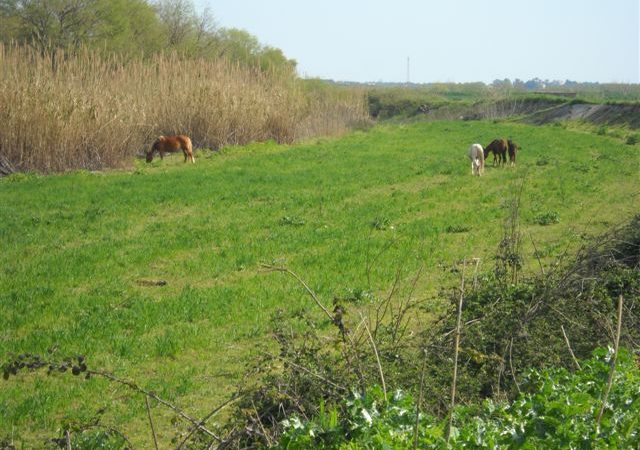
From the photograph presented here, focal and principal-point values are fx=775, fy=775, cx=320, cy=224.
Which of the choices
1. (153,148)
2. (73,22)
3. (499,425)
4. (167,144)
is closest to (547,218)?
(499,425)

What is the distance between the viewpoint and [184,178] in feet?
69.1

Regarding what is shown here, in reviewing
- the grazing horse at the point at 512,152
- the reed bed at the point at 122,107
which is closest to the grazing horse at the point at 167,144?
the reed bed at the point at 122,107

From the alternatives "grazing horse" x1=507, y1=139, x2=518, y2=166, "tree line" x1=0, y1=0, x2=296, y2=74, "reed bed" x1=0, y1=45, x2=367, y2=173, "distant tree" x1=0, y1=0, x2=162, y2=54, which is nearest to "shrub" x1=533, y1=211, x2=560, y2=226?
"grazing horse" x1=507, y1=139, x2=518, y2=166

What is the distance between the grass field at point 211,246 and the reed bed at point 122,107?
1.50 meters

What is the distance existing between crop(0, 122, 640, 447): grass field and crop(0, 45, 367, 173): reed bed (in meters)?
1.50

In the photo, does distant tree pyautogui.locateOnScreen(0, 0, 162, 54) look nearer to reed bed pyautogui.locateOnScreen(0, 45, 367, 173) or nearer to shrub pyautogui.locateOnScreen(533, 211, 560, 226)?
reed bed pyautogui.locateOnScreen(0, 45, 367, 173)

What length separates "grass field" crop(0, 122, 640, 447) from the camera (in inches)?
293

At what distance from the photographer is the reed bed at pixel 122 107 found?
22.3 m

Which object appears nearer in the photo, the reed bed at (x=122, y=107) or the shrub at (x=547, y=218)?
the shrub at (x=547, y=218)

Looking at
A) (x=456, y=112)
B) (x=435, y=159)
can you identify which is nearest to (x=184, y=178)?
(x=435, y=159)

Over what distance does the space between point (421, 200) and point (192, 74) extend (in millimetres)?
15676

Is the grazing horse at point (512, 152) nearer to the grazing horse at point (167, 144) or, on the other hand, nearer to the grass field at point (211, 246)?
the grass field at point (211, 246)

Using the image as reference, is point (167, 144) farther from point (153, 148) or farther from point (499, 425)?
point (499, 425)

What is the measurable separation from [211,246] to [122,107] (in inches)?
558
